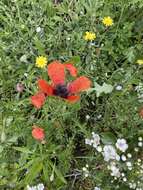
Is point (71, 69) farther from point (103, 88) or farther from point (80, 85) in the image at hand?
point (103, 88)

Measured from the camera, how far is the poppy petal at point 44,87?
1.92 meters

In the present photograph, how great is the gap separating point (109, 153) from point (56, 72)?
439mm

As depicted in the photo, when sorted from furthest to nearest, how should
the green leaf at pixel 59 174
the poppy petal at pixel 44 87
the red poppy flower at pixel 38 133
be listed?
1. the green leaf at pixel 59 174
2. the red poppy flower at pixel 38 133
3. the poppy petal at pixel 44 87

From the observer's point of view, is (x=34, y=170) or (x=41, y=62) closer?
(x=34, y=170)

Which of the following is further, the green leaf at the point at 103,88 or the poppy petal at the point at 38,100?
the green leaf at the point at 103,88

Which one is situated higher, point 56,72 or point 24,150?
point 56,72

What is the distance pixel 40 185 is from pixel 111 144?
37 centimetres

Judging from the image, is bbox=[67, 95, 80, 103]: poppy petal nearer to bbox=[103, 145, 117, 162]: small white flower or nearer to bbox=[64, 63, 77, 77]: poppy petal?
bbox=[64, 63, 77, 77]: poppy petal

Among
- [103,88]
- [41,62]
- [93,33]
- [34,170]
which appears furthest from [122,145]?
[93,33]

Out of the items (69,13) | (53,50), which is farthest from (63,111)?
(69,13)

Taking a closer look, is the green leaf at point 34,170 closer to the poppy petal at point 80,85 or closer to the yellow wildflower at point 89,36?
the poppy petal at point 80,85

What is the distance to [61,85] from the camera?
6.61 feet

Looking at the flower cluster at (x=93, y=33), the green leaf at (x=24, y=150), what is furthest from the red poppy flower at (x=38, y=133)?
the flower cluster at (x=93, y=33)

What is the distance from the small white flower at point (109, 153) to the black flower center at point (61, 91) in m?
0.32
